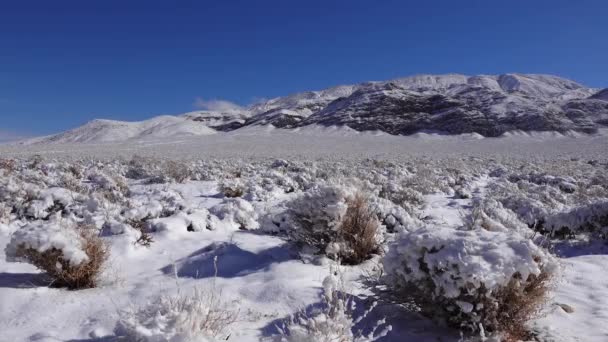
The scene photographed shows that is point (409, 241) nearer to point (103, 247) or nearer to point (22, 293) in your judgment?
point (103, 247)

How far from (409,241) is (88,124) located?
127 m

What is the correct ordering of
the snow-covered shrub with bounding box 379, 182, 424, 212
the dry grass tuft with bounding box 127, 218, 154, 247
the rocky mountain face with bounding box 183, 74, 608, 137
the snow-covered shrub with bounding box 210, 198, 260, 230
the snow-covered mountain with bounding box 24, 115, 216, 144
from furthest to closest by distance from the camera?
the snow-covered mountain with bounding box 24, 115, 216, 144 < the rocky mountain face with bounding box 183, 74, 608, 137 < the snow-covered shrub with bounding box 379, 182, 424, 212 < the snow-covered shrub with bounding box 210, 198, 260, 230 < the dry grass tuft with bounding box 127, 218, 154, 247

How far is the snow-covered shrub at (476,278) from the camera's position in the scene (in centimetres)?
329

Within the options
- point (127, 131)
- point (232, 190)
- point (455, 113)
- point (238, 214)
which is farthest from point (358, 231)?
point (127, 131)

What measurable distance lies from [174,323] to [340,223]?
9.39 ft

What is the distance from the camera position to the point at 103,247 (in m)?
4.66

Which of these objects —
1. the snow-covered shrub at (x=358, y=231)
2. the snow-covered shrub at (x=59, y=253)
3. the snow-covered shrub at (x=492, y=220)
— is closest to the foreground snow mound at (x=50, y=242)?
the snow-covered shrub at (x=59, y=253)

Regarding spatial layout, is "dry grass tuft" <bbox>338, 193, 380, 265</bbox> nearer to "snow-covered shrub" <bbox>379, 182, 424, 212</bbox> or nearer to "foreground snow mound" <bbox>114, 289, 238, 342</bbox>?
"foreground snow mound" <bbox>114, 289, 238, 342</bbox>

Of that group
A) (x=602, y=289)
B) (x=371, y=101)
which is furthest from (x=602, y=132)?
(x=602, y=289)

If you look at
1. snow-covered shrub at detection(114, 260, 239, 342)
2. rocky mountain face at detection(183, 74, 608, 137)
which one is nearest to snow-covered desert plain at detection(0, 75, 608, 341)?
snow-covered shrub at detection(114, 260, 239, 342)

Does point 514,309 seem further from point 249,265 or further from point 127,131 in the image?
point 127,131

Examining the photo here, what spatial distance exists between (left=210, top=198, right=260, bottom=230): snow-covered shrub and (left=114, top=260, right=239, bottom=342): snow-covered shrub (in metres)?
4.29

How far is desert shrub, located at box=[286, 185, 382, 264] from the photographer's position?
212 inches

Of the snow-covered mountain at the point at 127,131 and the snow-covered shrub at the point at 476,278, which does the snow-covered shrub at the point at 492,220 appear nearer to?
the snow-covered shrub at the point at 476,278
